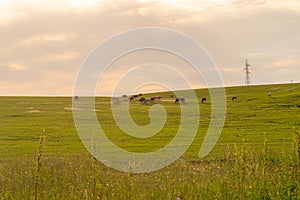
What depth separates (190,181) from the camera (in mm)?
13391

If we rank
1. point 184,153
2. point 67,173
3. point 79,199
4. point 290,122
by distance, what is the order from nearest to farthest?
point 79,199 → point 67,173 → point 184,153 → point 290,122

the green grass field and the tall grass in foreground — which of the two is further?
the green grass field

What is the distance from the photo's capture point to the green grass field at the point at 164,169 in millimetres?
10195

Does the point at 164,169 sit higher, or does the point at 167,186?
the point at 164,169

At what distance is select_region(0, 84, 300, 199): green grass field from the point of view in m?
10.2

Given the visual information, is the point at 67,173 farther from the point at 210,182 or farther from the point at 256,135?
the point at 256,135

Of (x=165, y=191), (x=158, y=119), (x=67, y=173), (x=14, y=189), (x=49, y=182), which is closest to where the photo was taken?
(x=165, y=191)

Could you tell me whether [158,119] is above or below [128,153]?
above

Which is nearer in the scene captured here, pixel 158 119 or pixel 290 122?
pixel 290 122

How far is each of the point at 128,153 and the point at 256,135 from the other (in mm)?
12358

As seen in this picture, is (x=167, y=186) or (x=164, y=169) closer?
(x=167, y=186)

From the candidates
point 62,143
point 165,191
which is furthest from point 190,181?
point 62,143

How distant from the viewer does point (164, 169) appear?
1683 cm

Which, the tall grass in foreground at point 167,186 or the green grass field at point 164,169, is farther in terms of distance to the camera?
the green grass field at point 164,169
